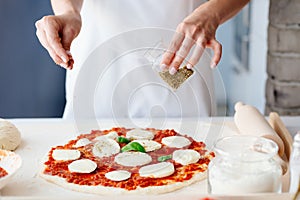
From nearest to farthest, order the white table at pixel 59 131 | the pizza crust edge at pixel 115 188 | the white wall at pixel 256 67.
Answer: the pizza crust edge at pixel 115 188 → the white table at pixel 59 131 → the white wall at pixel 256 67

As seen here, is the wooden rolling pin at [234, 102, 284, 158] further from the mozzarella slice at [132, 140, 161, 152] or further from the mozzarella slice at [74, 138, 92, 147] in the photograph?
the mozzarella slice at [74, 138, 92, 147]

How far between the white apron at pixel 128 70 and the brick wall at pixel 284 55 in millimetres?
391

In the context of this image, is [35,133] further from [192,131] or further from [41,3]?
[41,3]

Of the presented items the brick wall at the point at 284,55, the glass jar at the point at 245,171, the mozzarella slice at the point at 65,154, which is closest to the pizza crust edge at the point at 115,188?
the mozzarella slice at the point at 65,154

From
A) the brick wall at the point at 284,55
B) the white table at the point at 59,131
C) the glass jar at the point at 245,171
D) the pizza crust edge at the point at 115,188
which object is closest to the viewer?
the glass jar at the point at 245,171

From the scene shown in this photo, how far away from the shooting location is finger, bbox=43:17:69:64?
1.24 meters

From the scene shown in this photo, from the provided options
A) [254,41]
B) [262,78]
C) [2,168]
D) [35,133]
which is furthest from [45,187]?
[254,41]

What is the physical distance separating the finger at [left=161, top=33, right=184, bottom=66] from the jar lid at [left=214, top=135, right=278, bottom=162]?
0.28 meters

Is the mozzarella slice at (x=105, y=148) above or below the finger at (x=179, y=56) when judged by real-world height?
below

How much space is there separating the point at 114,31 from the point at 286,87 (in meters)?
0.66

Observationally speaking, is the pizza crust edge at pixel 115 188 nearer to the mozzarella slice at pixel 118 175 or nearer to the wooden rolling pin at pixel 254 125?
the mozzarella slice at pixel 118 175

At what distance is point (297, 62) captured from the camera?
1.90 m

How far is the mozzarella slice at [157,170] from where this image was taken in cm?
114

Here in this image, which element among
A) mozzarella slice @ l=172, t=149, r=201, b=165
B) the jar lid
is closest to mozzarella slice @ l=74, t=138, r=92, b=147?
mozzarella slice @ l=172, t=149, r=201, b=165
